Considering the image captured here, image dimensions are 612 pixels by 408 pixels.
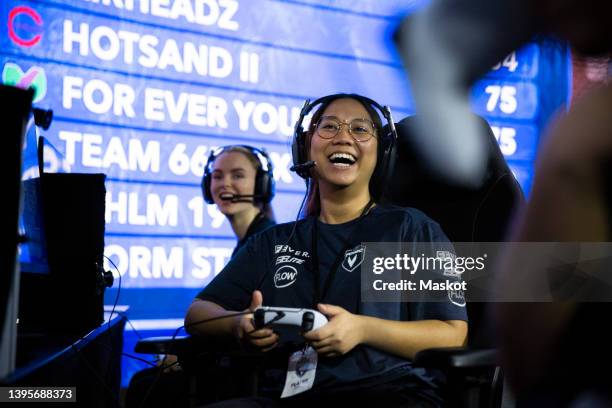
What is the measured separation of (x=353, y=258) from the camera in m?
1.57

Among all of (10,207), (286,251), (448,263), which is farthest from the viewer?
(286,251)

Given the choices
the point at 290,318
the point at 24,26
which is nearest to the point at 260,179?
the point at 24,26

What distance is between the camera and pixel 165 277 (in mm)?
2975

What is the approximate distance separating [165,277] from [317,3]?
1422 mm

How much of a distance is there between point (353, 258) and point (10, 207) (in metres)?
0.83

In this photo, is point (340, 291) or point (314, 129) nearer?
point (340, 291)

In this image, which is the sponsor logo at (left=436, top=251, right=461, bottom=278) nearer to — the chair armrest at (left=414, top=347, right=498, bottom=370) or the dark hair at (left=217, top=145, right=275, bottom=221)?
the chair armrest at (left=414, top=347, right=498, bottom=370)

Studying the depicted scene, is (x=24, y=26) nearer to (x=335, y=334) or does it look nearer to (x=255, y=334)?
(x=255, y=334)

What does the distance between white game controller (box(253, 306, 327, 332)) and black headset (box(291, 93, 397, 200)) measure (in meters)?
0.45

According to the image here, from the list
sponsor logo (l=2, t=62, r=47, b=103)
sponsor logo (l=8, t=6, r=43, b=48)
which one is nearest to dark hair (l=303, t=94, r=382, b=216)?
sponsor logo (l=2, t=62, r=47, b=103)

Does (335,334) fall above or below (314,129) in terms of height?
below

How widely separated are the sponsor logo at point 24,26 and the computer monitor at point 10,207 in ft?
6.49

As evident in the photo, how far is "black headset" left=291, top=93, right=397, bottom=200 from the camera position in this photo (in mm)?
1669

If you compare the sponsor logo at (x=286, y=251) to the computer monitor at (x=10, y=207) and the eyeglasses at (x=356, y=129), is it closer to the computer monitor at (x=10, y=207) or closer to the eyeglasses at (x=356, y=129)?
the eyeglasses at (x=356, y=129)
